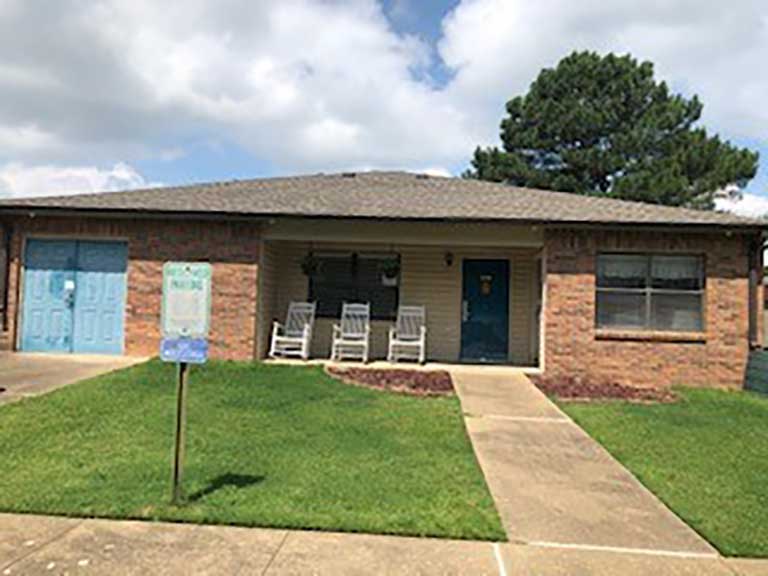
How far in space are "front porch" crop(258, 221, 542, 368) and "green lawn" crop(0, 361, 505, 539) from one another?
4320mm

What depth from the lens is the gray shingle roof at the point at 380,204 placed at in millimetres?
10672

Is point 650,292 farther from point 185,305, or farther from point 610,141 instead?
point 610,141

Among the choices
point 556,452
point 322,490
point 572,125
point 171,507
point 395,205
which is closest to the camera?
point 171,507

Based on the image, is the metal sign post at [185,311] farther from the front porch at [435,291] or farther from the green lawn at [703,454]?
the front porch at [435,291]

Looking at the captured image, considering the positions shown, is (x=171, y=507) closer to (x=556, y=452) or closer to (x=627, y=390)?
(x=556, y=452)

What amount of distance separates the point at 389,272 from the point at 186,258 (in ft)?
13.2

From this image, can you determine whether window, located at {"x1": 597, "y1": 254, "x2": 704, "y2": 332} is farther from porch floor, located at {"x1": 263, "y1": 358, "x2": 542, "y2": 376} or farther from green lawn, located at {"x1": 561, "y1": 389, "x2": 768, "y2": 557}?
porch floor, located at {"x1": 263, "y1": 358, "x2": 542, "y2": 376}

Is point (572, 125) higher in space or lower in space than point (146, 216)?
higher

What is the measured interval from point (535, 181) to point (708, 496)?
24.9 m

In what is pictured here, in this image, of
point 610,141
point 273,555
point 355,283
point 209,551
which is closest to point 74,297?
point 355,283

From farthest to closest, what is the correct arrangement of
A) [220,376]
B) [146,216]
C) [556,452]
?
1. [146,216]
2. [220,376]
3. [556,452]

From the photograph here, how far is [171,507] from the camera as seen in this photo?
401 cm

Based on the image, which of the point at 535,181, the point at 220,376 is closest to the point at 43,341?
the point at 220,376

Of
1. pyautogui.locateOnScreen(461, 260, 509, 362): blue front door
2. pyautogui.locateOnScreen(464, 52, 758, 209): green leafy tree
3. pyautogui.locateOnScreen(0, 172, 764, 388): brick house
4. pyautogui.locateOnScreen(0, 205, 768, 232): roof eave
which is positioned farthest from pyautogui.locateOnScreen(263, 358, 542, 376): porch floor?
pyautogui.locateOnScreen(464, 52, 758, 209): green leafy tree
